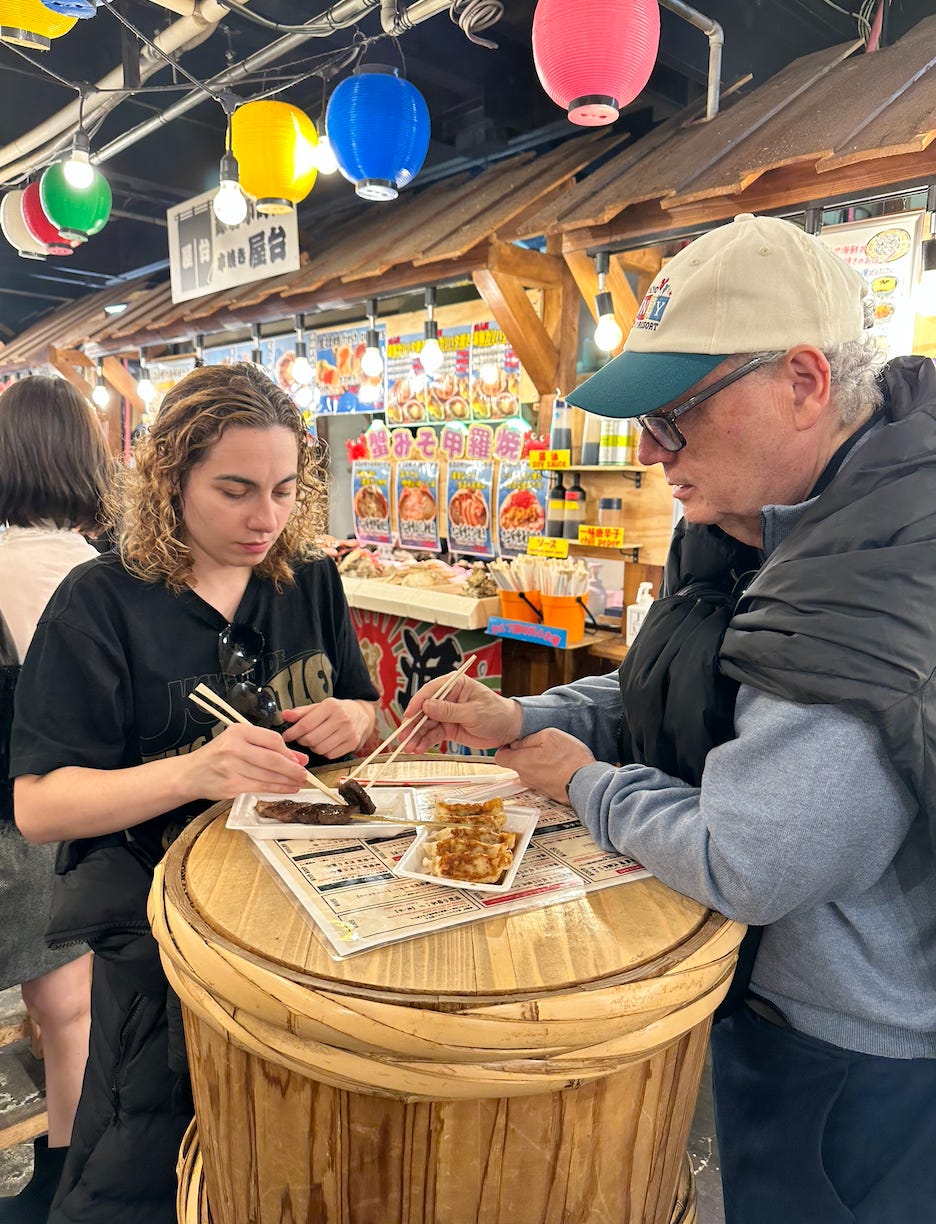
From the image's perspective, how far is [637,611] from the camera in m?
4.19

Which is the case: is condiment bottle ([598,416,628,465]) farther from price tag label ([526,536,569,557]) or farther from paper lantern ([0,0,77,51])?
paper lantern ([0,0,77,51])

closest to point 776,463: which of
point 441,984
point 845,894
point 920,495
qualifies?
point 920,495

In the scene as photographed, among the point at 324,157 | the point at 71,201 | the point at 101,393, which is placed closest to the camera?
the point at 324,157

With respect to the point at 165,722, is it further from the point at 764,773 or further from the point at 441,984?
the point at 764,773

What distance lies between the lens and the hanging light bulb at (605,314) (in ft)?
14.0

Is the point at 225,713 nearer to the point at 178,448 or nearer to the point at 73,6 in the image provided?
the point at 178,448

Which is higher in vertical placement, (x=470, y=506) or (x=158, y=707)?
(x=470, y=506)

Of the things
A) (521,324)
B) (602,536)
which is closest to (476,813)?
(602,536)

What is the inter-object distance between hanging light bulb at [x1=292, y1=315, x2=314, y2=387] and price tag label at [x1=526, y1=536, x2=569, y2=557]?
2.93 meters

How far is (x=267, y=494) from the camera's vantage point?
179 centimetres

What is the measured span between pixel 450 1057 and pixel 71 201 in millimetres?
5766

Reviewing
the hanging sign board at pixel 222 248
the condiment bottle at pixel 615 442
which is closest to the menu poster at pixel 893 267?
the condiment bottle at pixel 615 442

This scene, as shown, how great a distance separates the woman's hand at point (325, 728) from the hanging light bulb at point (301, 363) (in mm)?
5346

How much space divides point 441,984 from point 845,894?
24.3 inches
